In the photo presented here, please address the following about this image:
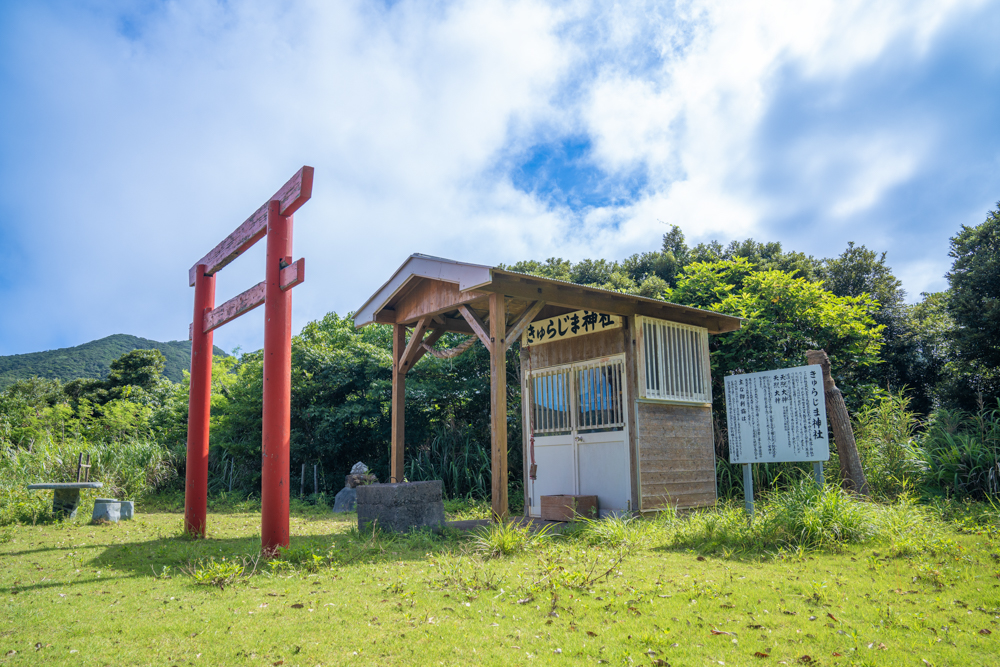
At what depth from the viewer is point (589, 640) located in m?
3.50

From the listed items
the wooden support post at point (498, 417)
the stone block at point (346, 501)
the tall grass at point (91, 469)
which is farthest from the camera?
the stone block at point (346, 501)

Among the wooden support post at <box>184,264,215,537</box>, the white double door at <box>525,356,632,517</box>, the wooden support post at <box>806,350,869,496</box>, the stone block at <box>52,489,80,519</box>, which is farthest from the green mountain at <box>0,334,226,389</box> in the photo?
the wooden support post at <box>806,350,869,496</box>

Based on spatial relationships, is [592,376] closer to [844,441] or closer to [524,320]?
[524,320]

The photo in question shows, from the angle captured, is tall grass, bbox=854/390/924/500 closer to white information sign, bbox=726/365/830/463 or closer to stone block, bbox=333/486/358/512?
white information sign, bbox=726/365/830/463

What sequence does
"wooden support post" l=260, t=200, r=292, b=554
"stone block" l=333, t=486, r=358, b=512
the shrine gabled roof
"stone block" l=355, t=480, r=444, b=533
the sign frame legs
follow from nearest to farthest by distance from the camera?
1. "wooden support post" l=260, t=200, r=292, b=554
2. the sign frame legs
3. "stone block" l=355, t=480, r=444, b=533
4. the shrine gabled roof
5. "stone block" l=333, t=486, r=358, b=512

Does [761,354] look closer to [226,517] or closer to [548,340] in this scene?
[548,340]

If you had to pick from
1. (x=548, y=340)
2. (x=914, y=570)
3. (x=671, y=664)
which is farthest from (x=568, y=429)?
(x=671, y=664)

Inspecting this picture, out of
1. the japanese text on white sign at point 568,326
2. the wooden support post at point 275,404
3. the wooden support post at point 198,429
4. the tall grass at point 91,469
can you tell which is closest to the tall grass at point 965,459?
the japanese text on white sign at point 568,326

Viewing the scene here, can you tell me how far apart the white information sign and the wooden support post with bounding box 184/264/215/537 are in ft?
20.1

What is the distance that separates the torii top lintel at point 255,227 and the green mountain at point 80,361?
3446cm

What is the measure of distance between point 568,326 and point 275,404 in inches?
195

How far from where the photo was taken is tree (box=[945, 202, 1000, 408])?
12.6 meters

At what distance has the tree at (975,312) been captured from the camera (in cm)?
1255

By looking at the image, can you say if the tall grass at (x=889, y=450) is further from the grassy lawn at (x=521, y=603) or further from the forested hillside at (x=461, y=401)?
the grassy lawn at (x=521, y=603)
